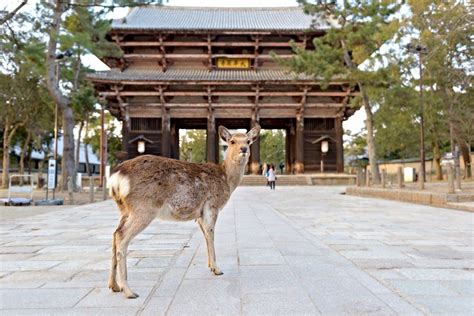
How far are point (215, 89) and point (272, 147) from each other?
101ft

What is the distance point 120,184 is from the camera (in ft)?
10.5

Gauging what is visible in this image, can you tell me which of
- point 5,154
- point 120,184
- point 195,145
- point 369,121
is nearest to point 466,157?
point 369,121

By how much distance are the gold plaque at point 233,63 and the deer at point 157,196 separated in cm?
2458

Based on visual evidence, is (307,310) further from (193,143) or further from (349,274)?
(193,143)

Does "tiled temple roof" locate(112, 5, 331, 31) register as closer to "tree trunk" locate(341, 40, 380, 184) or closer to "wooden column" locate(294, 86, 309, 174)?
"wooden column" locate(294, 86, 309, 174)

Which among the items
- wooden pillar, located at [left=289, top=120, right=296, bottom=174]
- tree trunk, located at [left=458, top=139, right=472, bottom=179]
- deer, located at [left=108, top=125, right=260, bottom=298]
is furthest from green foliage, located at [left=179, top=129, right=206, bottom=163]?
deer, located at [left=108, top=125, right=260, bottom=298]

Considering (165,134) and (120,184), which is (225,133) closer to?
(120,184)

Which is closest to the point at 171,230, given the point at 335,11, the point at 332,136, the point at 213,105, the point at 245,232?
the point at 245,232

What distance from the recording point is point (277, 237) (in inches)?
234

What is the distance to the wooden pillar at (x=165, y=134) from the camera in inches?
1014

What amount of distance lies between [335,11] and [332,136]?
10.7m

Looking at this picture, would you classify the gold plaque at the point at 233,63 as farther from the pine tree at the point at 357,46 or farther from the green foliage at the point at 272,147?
the green foliage at the point at 272,147

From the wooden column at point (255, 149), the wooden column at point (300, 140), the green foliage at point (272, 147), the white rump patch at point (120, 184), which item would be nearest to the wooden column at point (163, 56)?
the wooden column at point (255, 149)

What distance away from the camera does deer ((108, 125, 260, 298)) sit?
314cm
